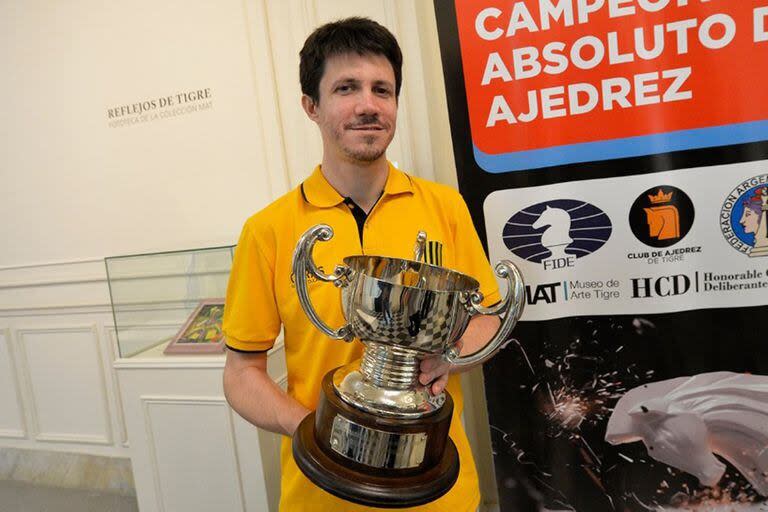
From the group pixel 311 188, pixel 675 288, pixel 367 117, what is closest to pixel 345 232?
pixel 311 188

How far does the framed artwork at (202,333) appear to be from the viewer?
72.7 inches

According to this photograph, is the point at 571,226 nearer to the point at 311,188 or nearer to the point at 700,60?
the point at 700,60

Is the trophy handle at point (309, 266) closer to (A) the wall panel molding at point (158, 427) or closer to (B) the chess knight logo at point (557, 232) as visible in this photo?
(B) the chess knight logo at point (557, 232)

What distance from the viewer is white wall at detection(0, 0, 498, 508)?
6.85ft

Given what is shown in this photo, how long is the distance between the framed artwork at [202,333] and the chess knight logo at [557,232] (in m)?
1.10

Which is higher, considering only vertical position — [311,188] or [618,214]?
[311,188]

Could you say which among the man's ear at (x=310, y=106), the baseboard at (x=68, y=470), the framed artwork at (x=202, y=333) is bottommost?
the baseboard at (x=68, y=470)

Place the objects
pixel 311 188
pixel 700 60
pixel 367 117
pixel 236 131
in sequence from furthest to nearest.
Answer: pixel 236 131 < pixel 700 60 < pixel 311 188 < pixel 367 117

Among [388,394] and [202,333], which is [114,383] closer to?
[202,333]

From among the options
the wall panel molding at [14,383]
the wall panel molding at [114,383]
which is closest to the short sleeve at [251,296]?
the wall panel molding at [114,383]

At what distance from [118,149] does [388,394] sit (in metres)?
2.38

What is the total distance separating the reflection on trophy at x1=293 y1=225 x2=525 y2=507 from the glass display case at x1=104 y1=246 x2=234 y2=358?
1209 mm

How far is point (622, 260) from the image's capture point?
1.60m

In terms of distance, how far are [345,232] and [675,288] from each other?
1101 millimetres
